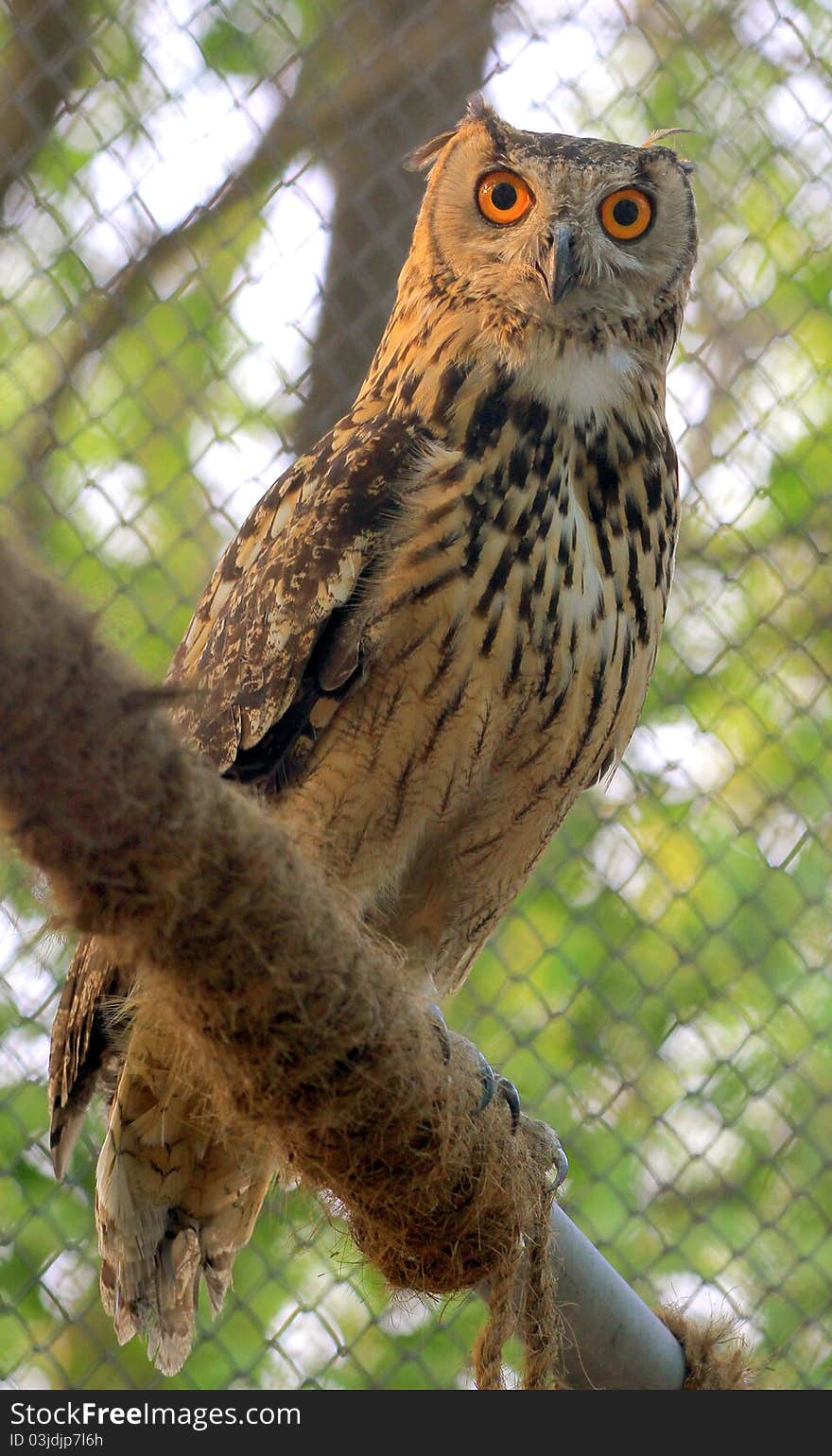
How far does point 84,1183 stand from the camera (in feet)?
8.91

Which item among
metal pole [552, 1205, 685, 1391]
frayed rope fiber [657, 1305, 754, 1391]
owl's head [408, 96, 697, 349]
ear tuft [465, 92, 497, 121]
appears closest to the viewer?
metal pole [552, 1205, 685, 1391]

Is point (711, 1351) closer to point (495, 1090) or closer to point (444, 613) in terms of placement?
point (495, 1090)

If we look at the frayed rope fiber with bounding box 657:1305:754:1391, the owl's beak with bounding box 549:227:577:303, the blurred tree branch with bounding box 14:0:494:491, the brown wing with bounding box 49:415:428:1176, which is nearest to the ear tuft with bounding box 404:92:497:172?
the owl's beak with bounding box 549:227:577:303

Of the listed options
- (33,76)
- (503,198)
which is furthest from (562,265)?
(33,76)

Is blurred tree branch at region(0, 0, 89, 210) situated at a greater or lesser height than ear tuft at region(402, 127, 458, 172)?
lesser

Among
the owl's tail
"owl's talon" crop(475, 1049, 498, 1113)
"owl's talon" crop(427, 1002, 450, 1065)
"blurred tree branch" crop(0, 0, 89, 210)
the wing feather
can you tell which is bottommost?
the owl's tail

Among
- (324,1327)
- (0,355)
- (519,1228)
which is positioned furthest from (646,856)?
(519,1228)

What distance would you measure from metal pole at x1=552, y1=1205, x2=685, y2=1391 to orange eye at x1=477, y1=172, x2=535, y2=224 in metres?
1.01

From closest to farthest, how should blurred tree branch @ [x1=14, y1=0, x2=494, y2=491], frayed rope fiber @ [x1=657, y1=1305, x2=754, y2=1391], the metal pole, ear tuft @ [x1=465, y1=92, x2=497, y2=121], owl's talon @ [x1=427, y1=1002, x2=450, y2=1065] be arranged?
owl's talon @ [x1=427, y1=1002, x2=450, y2=1065] → the metal pole → frayed rope fiber @ [x1=657, y1=1305, x2=754, y2=1391] → ear tuft @ [x1=465, y1=92, x2=497, y2=121] → blurred tree branch @ [x1=14, y1=0, x2=494, y2=491]

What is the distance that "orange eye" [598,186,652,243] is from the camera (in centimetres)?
169

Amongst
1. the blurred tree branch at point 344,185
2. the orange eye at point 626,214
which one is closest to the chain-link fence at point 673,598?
the blurred tree branch at point 344,185

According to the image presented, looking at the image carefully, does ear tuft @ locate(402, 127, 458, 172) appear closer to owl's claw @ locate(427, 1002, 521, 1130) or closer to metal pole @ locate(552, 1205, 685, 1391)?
owl's claw @ locate(427, 1002, 521, 1130)

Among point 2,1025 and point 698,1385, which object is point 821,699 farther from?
point 698,1385

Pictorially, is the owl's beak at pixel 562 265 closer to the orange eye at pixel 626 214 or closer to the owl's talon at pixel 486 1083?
the orange eye at pixel 626 214
